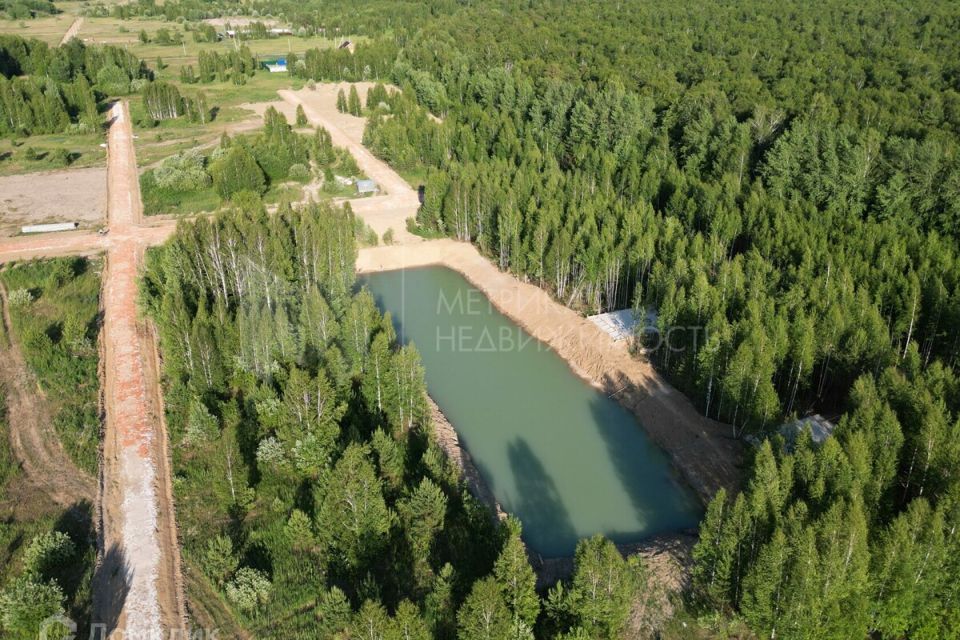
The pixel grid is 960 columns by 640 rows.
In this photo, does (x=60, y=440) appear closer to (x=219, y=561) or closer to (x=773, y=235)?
(x=219, y=561)

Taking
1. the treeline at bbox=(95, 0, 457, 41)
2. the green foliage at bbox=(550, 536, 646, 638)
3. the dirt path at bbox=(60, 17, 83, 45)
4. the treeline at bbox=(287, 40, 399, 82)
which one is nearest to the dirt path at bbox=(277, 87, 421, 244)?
the treeline at bbox=(287, 40, 399, 82)

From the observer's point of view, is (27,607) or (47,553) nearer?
(27,607)

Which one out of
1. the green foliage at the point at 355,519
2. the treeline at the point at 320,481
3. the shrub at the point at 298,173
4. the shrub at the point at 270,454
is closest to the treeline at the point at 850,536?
the treeline at the point at 320,481

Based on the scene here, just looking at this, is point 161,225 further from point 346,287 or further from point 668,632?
point 668,632

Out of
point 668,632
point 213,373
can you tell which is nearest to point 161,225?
point 213,373

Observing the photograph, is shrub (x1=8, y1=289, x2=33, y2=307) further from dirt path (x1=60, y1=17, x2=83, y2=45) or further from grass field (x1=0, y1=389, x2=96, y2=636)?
dirt path (x1=60, y1=17, x2=83, y2=45)

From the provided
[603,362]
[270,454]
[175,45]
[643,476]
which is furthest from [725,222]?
[175,45]

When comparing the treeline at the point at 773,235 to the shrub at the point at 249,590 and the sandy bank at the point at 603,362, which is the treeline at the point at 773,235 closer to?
the sandy bank at the point at 603,362
